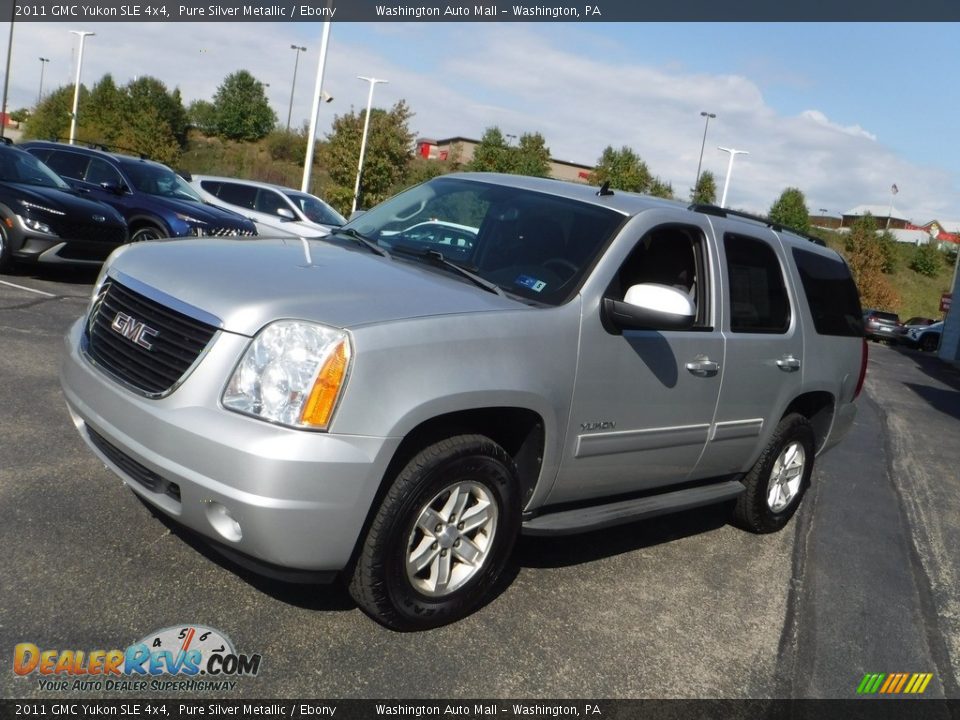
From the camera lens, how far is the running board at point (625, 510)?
397 cm

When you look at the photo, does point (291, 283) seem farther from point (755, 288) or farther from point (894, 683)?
point (894, 683)

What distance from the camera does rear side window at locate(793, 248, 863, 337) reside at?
570cm

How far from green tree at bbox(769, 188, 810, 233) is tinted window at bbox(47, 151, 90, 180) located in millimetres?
53058

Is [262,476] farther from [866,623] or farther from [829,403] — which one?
[829,403]

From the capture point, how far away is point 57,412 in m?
5.62

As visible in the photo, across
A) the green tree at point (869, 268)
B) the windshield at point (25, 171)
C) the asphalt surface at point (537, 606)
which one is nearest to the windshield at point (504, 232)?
the asphalt surface at point (537, 606)

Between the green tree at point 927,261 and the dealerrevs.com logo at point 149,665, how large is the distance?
71.2 metres

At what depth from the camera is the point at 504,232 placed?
4.43 m

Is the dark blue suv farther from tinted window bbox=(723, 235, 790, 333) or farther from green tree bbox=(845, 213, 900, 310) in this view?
green tree bbox=(845, 213, 900, 310)

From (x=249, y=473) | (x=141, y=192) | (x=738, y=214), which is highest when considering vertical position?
(x=738, y=214)

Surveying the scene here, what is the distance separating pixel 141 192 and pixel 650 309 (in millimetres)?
10657

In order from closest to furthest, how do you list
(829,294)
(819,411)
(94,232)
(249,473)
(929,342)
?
(249,473), (829,294), (819,411), (94,232), (929,342)

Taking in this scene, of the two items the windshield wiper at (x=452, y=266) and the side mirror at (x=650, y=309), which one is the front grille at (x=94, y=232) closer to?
the windshield wiper at (x=452, y=266)

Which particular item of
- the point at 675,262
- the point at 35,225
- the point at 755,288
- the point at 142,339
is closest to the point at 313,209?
the point at 35,225
